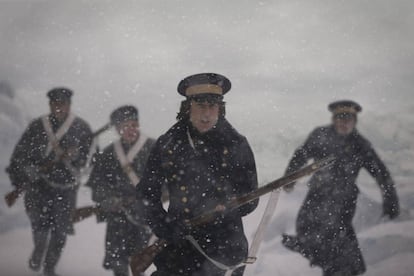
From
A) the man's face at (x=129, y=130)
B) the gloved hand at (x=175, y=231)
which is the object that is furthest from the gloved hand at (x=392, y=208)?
the gloved hand at (x=175, y=231)

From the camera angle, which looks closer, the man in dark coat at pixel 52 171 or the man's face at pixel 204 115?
the man's face at pixel 204 115

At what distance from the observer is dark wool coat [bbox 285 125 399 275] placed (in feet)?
20.4

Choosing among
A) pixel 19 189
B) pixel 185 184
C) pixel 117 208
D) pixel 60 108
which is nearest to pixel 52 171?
pixel 19 189

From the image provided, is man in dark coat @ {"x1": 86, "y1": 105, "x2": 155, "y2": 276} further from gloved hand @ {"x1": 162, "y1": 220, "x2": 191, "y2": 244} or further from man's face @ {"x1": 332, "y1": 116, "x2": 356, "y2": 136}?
gloved hand @ {"x1": 162, "y1": 220, "x2": 191, "y2": 244}

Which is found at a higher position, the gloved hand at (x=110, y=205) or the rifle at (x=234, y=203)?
the gloved hand at (x=110, y=205)

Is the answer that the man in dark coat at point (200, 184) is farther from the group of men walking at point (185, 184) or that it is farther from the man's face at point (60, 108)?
the man's face at point (60, 108)

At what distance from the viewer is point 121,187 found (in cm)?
676

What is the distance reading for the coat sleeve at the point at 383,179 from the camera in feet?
19.4

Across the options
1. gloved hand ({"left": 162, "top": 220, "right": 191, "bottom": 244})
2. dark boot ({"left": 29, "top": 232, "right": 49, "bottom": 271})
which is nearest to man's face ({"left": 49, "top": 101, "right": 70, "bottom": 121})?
dark boot ({"left": 29, "top": 232, "right": 49, "bottom": 271})

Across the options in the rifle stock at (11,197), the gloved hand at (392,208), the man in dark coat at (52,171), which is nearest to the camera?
the gloved hand at (392,208)

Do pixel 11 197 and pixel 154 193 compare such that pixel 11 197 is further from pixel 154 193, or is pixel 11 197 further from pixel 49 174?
pixel 154 193

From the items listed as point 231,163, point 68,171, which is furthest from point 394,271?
point 231,163

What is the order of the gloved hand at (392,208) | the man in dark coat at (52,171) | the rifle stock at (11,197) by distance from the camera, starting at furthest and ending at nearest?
the man in dark coat at (52,171), the rifle stock at (11,197), the gloved hand at (392,208)

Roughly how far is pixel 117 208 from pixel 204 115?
118 inches
